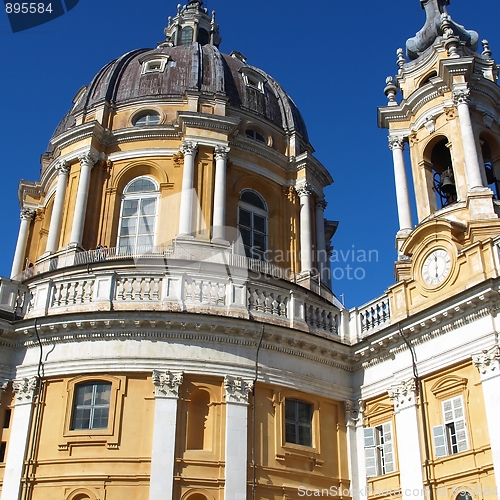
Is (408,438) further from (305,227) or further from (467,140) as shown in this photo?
(305,227)

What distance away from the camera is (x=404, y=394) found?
690 inches

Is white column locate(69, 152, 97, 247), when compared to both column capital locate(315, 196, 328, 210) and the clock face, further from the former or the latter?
the clock face

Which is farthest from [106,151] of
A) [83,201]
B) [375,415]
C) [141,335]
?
[375,415]

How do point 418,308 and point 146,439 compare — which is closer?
point 146,439

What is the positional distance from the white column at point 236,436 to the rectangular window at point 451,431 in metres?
4.48

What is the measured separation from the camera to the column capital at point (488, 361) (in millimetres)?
15373

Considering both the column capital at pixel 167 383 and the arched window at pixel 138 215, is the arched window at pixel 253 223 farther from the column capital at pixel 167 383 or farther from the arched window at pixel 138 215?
the column capital at pixel 167 383

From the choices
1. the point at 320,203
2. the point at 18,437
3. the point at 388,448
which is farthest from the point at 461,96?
the point at 18,437

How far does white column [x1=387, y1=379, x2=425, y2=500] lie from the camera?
16484 mm

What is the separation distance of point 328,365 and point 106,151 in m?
11.4

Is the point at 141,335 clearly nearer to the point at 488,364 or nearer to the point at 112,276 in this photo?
the point at 112,276

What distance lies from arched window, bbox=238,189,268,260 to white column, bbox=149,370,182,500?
786 cm

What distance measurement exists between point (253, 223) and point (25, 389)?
1030cm

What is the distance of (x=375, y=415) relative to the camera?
730 inches
